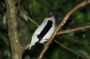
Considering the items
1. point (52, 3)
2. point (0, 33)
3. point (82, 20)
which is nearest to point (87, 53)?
point (82, 20)

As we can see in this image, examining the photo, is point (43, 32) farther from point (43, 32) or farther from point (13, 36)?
point (13, 36)

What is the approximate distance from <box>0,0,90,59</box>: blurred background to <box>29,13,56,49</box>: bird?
2.9 inches

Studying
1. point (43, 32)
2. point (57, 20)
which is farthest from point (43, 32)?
point (57, 20)

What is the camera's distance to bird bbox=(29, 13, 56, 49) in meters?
2.00

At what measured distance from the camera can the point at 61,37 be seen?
242 centimetres

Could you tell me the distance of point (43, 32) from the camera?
2.08m

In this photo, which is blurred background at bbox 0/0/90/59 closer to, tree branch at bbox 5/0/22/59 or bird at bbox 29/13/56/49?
bird at bbox 29/13/56/49

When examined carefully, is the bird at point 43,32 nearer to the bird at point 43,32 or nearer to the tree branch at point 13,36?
the bird at point 43,32

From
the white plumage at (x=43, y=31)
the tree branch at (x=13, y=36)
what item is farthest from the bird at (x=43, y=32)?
the tree branch at (x=13, y=36)

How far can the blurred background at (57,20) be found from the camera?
2176 millimetres

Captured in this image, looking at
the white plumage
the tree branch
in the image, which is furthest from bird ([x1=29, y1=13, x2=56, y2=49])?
the tree branch

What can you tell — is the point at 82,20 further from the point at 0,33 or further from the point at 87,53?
the point at 0,33

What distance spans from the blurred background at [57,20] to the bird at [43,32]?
7 centimetres

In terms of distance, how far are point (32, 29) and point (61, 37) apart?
20 cm
